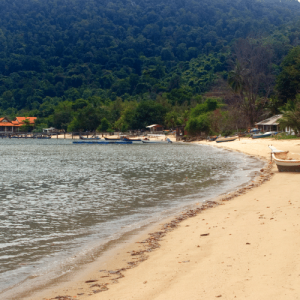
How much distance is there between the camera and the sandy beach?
6.10 meters

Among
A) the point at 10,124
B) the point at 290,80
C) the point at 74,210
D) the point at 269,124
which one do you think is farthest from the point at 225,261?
the point at 10,124

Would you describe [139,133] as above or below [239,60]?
below

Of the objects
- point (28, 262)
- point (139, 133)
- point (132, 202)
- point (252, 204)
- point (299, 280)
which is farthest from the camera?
point (139, 133)

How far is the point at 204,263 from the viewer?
24.3 feet

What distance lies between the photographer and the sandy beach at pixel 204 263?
6.10 m

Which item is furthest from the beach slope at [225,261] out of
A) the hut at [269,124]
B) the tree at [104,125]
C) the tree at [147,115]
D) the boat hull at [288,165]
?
the tree at [104,125]

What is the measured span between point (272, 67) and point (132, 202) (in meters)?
134

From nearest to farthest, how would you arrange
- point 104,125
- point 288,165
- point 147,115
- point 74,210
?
point 74,210 → point 288,165 → point 147,115 → point 104,125

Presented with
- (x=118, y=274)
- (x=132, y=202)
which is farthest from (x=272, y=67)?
(x=118, y=274)

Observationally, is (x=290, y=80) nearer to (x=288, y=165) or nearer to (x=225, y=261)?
(x=288, y=165)

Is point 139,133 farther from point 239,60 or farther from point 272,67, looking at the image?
point 272,67

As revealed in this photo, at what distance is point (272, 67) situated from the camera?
454 ft

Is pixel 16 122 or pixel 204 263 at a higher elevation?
pixel 16 122

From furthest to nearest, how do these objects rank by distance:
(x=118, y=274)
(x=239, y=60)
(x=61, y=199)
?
(x=239, y=60) < (x=61, y=199) < (x=118, y=274)
